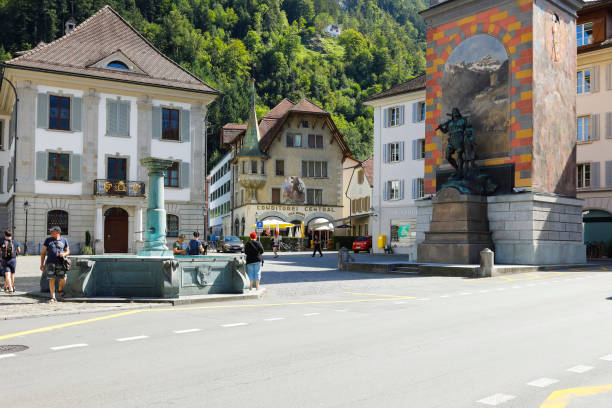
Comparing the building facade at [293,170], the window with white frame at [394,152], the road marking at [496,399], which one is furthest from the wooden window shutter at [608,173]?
the road marking at [496,399]

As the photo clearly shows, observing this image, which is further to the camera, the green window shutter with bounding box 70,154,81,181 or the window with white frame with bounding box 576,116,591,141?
the window with white frame with bounding box 576,116,591,141

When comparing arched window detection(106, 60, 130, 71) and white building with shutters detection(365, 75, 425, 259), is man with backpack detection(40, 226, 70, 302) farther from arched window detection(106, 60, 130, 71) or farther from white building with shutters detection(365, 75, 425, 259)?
white building with shutters detection(365, 75, 425, 259)

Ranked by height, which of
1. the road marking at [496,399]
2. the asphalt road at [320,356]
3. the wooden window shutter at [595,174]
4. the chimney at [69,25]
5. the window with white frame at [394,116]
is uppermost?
the chimney at [69,25]

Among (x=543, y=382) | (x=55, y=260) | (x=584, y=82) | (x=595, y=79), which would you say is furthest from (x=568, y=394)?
(x=584, y=82)

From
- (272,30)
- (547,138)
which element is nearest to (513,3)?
(547,138)

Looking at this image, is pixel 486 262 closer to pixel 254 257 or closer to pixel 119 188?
pixel 254 257

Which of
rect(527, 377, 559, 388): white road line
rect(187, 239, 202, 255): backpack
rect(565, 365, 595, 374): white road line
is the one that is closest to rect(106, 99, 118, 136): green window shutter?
rect(187, 239, 202, 255): backpack

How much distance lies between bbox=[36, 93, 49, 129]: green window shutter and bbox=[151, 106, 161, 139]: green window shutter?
21.2 feet

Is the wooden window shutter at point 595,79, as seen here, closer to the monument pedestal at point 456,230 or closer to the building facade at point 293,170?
the monument pedestal at point 456,230

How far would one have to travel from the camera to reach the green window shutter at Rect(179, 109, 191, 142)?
4222 centimetres

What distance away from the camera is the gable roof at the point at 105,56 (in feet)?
127

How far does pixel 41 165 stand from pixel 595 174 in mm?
34352

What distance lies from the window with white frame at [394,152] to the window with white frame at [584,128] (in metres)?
14.6

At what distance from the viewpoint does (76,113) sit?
3919 cm
